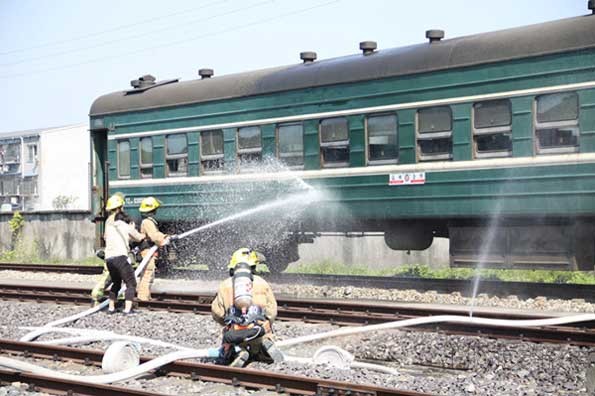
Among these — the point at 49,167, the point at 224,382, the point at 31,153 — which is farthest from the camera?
the point at 31,153

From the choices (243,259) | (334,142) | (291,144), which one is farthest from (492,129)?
(243,259)

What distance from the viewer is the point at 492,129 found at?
13273 millimetres

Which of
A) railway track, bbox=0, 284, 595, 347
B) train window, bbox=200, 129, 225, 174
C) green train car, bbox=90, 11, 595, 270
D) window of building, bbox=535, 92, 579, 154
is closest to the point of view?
railway track, bbox=0, 284, 595, 347

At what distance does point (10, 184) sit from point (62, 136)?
4894mm

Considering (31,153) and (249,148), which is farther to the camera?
(31,153)

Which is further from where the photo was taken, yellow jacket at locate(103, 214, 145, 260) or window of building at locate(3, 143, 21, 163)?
window of building at locate(3, 143, 21, 163)

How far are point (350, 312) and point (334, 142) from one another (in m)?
4.16

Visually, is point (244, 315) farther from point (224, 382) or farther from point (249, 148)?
point (249, 148)

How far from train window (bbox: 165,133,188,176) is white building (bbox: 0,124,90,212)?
119 feet

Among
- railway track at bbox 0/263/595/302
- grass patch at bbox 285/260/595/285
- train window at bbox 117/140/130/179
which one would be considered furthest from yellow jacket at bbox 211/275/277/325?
train window at bbox 117/140/130/179

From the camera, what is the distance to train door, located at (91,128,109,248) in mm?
19984

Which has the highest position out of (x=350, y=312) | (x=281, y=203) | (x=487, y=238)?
(x=281, y=203)

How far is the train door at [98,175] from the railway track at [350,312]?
12.5ft

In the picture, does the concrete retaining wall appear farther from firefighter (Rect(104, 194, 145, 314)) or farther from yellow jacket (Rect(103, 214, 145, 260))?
yellow jacket (Rect(103, 214, 145, 260))
